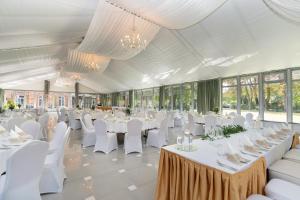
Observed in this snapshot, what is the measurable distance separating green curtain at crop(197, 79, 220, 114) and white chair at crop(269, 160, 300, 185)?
7189mm

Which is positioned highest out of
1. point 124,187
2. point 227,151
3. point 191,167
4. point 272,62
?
point 272,62

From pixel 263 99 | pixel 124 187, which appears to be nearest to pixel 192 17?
pixel 124 187

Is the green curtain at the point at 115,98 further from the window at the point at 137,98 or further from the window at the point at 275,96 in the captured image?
the window at the point at 275,96

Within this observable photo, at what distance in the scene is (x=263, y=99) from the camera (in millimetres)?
7531

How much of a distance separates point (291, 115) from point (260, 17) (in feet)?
14.4

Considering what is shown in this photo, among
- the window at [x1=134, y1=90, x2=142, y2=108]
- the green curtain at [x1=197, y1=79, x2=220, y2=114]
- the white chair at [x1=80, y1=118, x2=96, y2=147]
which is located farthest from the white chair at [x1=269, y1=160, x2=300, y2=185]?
the window at [x1=134, y1=90, x2=142, y2=108]

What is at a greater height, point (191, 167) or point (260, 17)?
point (260, 17)

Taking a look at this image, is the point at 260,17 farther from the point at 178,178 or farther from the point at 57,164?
the point at 57,164

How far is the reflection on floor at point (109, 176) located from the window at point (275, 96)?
582cm

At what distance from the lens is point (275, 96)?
7.11 metres

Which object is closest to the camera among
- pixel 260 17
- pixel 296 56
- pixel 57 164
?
pixel 57 164

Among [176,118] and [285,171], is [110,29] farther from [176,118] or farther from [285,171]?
[176,118]

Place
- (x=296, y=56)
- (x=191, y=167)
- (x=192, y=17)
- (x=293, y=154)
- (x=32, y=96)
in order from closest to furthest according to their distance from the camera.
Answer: (x=191, y=167), (x=293, y=154), (x=192, y=17), (x=296, y=56), (x=32, y=96)

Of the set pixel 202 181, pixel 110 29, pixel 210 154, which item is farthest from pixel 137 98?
pixel 202 181
